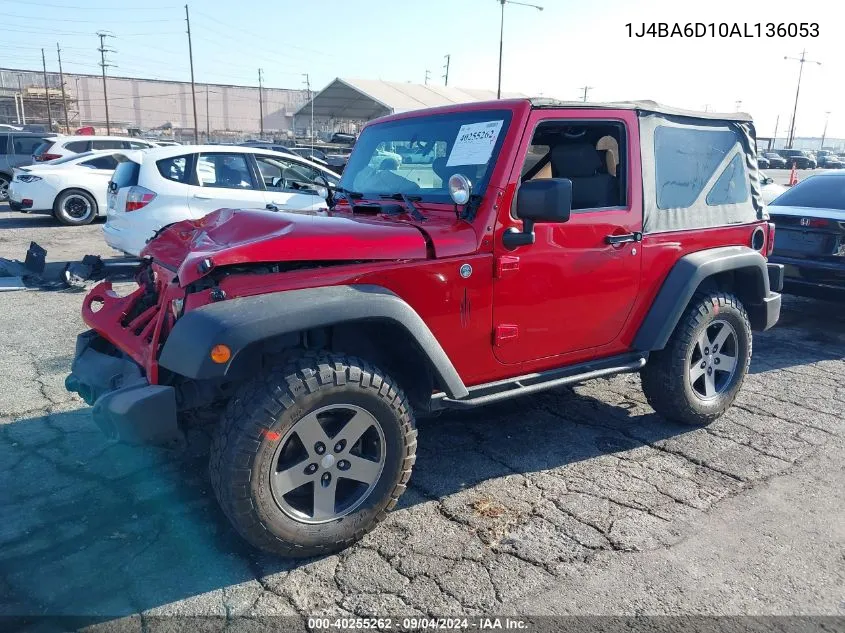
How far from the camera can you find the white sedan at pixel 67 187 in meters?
13.0

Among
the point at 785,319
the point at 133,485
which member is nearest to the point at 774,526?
the point at 133,485

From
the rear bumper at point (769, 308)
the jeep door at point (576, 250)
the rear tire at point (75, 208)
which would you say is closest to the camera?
the jeep door at point (576, 250)

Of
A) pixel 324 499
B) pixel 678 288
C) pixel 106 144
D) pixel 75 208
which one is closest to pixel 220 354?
pixel 324 499

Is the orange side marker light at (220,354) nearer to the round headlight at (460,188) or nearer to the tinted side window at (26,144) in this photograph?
the round headlight at (460,188)

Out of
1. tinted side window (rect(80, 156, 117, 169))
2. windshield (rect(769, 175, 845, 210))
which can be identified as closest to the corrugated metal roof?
tinted side window (rect(80, 156, 117, 169))

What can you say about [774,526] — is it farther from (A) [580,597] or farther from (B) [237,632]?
(B) [237,632]

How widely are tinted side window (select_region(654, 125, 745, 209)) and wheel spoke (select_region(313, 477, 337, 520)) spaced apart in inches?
103

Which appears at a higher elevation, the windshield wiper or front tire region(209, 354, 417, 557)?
the windshield wiper

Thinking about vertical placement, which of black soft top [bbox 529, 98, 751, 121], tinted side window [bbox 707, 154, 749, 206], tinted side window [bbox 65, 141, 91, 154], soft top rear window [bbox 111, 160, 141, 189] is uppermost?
black soft top [bbox 529, 98, 751, 121]

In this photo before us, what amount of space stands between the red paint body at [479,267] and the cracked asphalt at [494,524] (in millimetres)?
706

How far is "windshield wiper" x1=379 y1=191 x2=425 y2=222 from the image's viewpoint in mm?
3449

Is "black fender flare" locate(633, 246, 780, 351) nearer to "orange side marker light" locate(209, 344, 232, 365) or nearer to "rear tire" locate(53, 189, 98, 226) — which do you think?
"orange side marker light" locate(209, 344, 232, 365)

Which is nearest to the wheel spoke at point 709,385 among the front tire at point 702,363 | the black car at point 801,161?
the front tire at point 702,363

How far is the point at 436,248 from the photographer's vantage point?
3.15m
